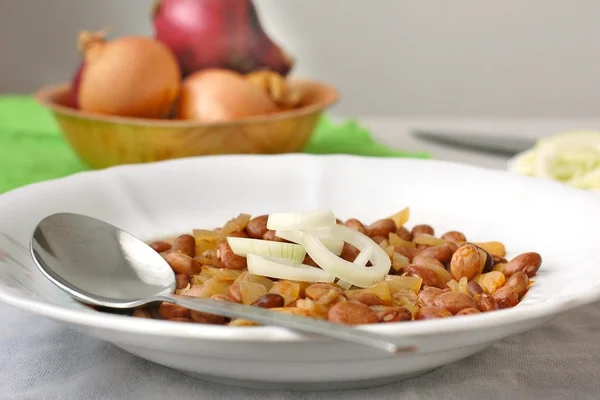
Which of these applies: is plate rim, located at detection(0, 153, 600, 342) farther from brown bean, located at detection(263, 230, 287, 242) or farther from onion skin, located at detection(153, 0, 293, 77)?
onion skin, located at detection(153, 0, 293, 77)

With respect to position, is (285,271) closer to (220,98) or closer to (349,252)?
(349,252)

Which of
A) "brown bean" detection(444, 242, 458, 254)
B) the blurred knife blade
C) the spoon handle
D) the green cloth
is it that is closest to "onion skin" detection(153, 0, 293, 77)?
the green cloth

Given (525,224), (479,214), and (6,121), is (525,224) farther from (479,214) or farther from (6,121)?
(6,121)

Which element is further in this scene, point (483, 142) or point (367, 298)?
point (483, 142)

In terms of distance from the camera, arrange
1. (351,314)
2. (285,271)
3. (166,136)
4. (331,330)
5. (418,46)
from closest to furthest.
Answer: (331,330)
(351,314)
(285,271)
(166,136)
(418,46)

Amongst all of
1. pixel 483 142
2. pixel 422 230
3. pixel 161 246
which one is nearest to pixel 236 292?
pixel 161 246

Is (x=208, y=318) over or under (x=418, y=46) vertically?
over

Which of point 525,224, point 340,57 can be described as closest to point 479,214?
point 525,224
